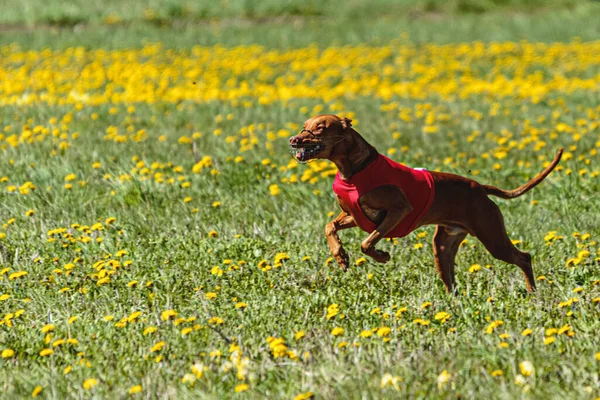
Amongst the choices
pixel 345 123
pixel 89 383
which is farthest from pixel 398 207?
pixel 89 383

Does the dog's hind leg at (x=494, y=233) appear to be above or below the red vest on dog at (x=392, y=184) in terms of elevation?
below

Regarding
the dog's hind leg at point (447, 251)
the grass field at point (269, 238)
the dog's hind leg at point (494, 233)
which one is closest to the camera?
the grass field at point (269, 238)

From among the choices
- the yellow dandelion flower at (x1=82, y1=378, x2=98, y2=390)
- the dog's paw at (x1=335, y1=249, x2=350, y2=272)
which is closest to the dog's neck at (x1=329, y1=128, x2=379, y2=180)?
the dog's paw at (x1=335, y1=249, x2=350, y2=272)

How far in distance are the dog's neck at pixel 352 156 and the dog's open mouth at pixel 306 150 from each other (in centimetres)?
15

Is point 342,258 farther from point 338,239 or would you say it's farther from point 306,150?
point 306,150

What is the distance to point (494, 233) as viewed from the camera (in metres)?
4.96

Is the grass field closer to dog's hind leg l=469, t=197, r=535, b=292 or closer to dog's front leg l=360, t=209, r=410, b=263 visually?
dog's hind leg l=469, t=197, r=535, b=292

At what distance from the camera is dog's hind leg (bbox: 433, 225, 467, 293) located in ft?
16.8

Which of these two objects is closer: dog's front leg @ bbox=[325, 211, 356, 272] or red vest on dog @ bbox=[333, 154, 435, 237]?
red vest on dog @ bbox=[333, 154, 435, 237]

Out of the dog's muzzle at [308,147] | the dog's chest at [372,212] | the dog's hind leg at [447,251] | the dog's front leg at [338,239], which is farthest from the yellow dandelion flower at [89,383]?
the dog's hind leg at [447,251]

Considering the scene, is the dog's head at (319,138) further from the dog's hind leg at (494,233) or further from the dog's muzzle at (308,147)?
the dog's hind leg at (494,233)

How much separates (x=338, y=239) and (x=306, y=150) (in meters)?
0.59

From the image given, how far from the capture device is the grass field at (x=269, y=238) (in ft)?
12.4

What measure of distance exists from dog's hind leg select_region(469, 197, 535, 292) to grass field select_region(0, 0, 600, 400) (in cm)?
15
